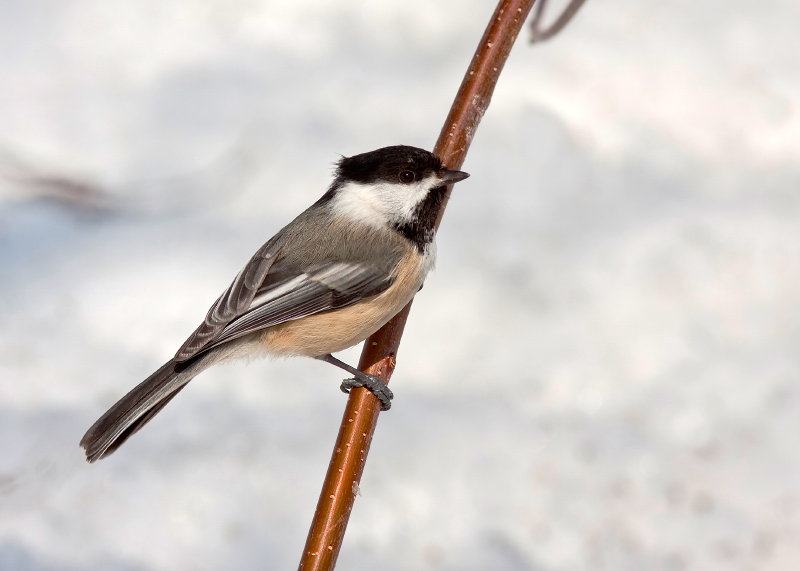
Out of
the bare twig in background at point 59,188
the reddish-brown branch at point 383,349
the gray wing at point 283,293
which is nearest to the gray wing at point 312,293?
the gray wing at point 283,293

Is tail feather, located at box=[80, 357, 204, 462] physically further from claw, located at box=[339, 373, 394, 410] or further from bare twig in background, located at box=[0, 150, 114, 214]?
bare twig in background, located at box=[0, 150, 114, 214]

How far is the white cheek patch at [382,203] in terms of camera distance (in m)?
1.61

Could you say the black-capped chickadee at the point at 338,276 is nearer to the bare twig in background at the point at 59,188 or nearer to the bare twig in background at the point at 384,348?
the bare twig in background at the point at 384,348

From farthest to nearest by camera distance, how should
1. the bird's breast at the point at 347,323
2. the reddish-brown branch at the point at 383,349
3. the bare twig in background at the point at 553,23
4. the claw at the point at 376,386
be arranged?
the bare twig in background at the point at 553,23 < the bird's breast at the point at 347,323 < the claw at the point at 376,386 < the reddish-brown branch at the point at 383,349

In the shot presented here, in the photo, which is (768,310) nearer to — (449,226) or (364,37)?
(449,226)

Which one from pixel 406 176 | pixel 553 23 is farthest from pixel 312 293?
pixel 553 23

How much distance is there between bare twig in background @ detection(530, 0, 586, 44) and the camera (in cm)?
177

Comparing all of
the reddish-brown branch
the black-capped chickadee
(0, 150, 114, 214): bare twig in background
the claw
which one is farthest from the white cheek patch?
(0, 150, 114, 214): bare twig in background

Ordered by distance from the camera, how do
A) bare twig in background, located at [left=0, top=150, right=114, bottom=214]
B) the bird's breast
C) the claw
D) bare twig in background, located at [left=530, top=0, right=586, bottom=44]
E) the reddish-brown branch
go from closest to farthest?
the reddish-brown branch < the claw < the bird's breast < bare twig in background, located at [left=530, top=0, right=586, bottom=44] < bare twig in background, located at [left=0, top=150, right=114, bottom=214]

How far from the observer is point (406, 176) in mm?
1604

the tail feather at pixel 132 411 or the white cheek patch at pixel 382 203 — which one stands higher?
the white cheek patch at pixel 382 203

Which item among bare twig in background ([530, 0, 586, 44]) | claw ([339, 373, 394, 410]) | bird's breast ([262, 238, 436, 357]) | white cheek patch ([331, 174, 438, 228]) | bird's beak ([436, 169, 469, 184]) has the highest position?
bare twig in background ([530, 0, 586, 44])

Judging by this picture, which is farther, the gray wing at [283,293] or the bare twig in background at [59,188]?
the bare twig in background at [59,188]

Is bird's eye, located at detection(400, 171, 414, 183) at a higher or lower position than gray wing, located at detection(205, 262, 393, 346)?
higher
